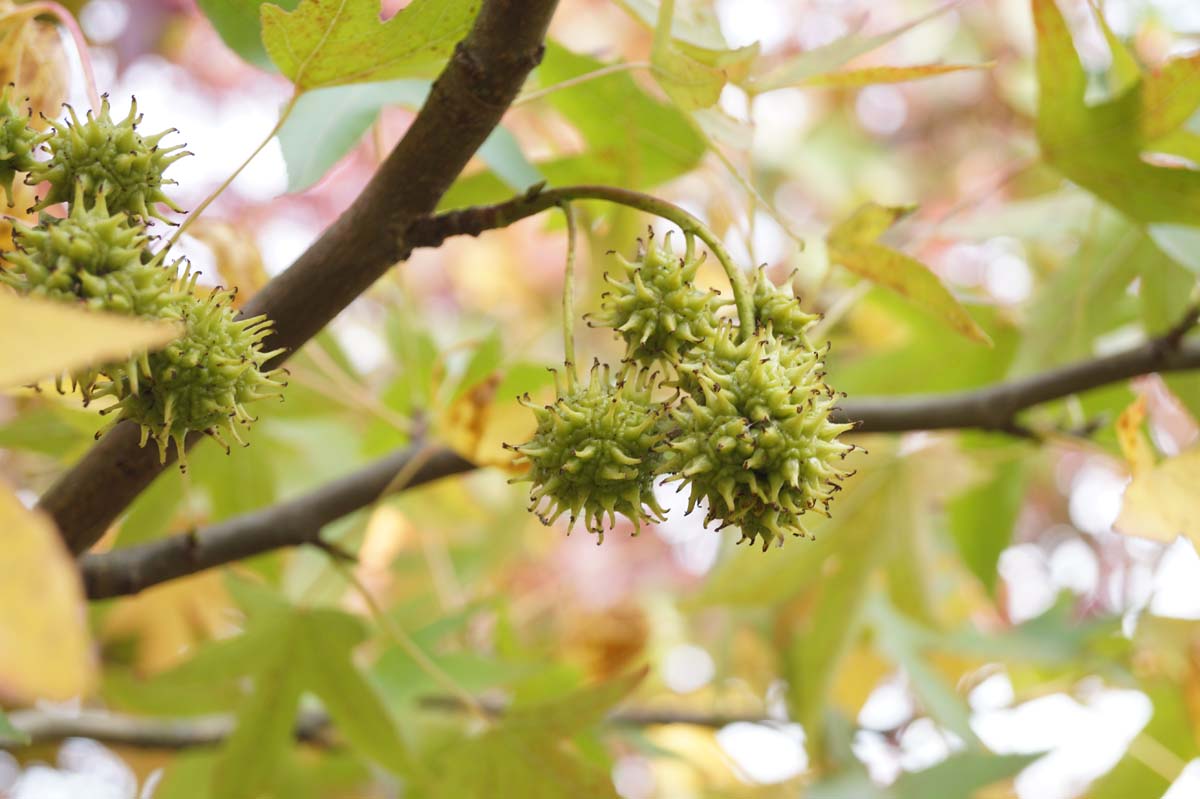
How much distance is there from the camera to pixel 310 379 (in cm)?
165

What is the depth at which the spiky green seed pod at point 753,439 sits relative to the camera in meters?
0.90

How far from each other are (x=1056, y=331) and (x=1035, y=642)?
803 millimetres

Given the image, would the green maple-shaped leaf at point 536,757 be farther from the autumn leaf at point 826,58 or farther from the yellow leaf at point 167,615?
the yellow leaf at point 167,615

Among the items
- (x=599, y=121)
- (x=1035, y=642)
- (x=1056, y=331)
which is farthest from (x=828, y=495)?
(x=1035, y=642)

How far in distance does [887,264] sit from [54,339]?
90 centimetres

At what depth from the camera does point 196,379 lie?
85cm

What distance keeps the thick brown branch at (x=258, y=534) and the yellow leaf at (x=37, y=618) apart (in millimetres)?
790

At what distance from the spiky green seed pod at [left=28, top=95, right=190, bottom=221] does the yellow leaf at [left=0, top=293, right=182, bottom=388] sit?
38cm

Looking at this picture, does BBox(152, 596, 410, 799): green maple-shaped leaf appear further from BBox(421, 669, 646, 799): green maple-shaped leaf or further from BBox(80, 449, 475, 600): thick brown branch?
→ BBox(80, 449, 475, 600): thick brown branch

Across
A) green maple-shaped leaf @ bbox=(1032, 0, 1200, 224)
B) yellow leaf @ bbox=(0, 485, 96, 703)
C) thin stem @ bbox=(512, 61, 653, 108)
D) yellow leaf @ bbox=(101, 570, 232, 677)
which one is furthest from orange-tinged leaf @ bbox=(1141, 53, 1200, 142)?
yellow leaf @ bbox=(101, 570, 232, 677)

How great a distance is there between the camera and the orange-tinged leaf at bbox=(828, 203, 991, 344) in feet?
3.88

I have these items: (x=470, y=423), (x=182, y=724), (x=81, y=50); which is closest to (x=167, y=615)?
(x=182, y=724)

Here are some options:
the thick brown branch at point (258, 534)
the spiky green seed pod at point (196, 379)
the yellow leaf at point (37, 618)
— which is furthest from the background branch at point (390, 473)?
the yellow leaf at point (37, 618)

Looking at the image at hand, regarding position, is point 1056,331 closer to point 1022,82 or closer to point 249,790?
point 1022,82
